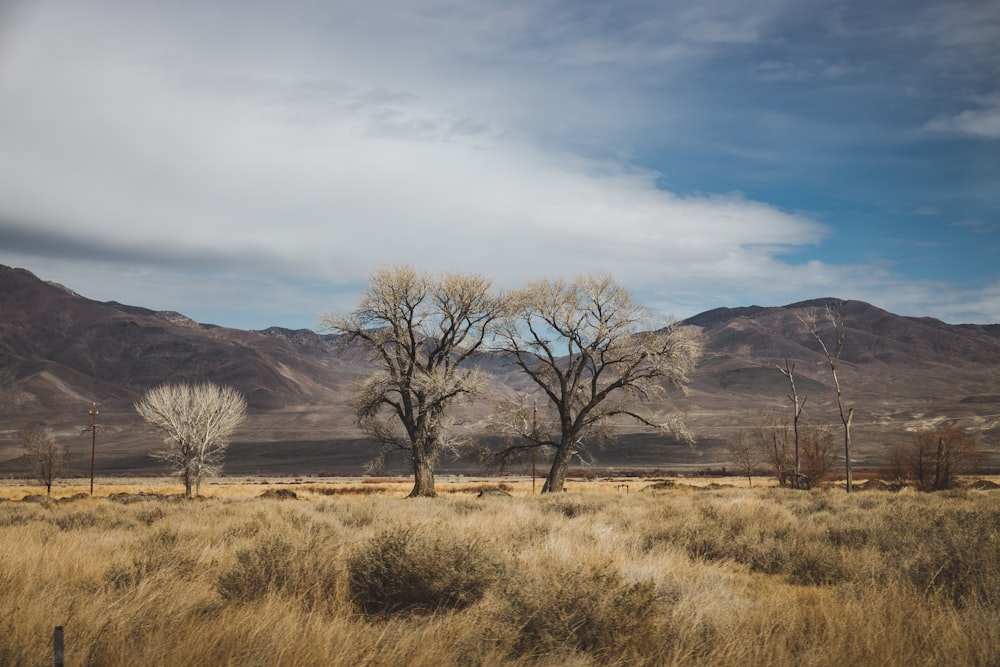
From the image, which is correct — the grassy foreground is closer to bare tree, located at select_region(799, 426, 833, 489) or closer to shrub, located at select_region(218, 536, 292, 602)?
shrub, located at select_region(218, 536, 292, 602)

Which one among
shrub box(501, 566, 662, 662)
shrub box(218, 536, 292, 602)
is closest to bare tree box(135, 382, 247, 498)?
shrub box(218, 536, 292, 602)

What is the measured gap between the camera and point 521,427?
1102 inches

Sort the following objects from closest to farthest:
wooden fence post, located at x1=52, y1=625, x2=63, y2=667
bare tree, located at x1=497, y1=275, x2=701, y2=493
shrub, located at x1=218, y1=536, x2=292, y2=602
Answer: wooden fence post, located at x1=52, y1=625, x2=63, y2=667 < shrub, located at x1=218, y1=536, x2=292, y2=602 < bare tree, located at x1=497, y1=275, x2=701, y2=493

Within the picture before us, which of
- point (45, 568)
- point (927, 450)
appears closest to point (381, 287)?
point (45, 568)

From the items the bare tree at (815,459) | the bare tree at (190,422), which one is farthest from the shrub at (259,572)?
the bare tree at (815,459)

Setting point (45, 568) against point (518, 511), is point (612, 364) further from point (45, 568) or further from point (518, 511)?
point (45, 568)

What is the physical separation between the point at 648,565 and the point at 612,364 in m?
20.9

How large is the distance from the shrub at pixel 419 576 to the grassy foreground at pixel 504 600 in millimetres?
20

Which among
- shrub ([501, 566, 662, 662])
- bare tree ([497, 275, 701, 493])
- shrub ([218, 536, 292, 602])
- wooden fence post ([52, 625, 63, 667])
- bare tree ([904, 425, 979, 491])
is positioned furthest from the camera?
bare tree ([904, 425, 979, 491])

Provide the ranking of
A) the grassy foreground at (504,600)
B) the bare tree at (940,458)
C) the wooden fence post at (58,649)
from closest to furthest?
the wooden fence post at (58,649), the grassy foreground at (504,600), the bare tree at (940,458)

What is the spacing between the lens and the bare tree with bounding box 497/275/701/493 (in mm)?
26922

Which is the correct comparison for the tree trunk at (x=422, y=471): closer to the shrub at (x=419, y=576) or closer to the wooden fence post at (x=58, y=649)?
the shrub at (x=419, y=576)

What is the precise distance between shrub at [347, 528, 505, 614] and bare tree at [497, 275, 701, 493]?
20905 millimetres

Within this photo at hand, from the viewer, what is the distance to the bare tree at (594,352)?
26.9 metres
